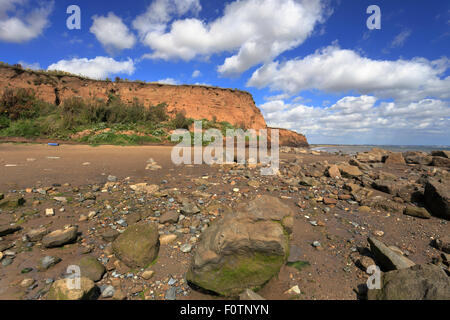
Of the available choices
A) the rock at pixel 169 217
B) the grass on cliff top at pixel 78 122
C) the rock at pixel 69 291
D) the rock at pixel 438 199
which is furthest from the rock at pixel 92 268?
the grass on cliff top at pixel 78 122

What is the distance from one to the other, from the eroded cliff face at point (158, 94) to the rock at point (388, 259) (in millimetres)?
21597

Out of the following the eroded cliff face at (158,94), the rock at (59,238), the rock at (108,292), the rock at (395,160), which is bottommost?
the rock at (108,292)

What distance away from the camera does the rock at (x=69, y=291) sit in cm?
191

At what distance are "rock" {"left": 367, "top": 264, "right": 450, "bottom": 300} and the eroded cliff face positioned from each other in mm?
22143

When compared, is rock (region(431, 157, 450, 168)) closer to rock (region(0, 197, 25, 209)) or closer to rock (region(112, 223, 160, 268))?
rock (region(112, 223, 160, 268))

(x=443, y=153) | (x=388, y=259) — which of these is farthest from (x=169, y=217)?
(x=443, y=153)

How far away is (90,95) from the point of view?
19.4 metres

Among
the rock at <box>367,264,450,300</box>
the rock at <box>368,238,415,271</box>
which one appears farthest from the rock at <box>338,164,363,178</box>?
the rock at <box>367,264,450,300</box>

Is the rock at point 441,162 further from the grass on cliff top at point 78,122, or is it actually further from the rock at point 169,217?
the grass on cliff top at point 78,122

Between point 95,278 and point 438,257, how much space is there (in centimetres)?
473

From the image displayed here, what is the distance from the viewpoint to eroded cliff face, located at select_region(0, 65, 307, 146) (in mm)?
17281
